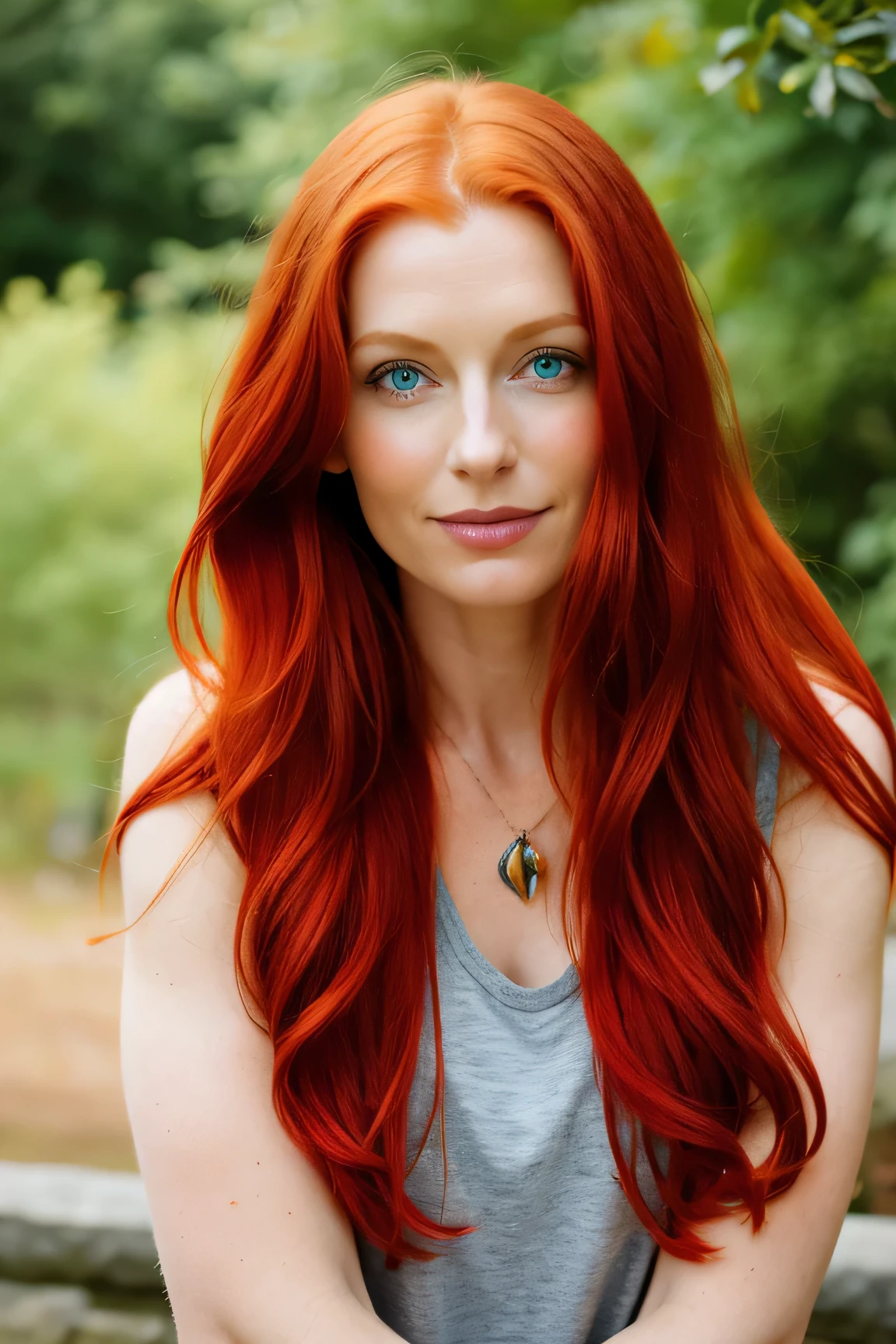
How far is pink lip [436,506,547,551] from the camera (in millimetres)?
1239

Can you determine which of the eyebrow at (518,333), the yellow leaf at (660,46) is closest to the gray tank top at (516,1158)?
the eyebrow at (518,333)

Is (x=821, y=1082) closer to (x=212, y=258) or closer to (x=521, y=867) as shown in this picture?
(x=521, y=867)

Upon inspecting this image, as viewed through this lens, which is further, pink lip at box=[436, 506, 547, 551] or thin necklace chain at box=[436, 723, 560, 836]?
thin necklace chain at box=[436, 723, 560, 836]

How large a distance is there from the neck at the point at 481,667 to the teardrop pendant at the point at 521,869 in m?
0.11

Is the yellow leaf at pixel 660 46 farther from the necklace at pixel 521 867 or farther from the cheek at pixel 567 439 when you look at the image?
the necklace at pixel 521 867

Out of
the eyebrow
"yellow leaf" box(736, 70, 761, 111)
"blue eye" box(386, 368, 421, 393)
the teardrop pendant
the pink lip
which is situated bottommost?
the teardrop pendant

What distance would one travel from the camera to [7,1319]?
2203 millimetres

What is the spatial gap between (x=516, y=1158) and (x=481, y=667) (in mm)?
506

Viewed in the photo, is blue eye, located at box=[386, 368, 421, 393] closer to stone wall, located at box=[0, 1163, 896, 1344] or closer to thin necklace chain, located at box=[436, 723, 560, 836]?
thin necklace chain, located at box=[436, 723, 560, 836]

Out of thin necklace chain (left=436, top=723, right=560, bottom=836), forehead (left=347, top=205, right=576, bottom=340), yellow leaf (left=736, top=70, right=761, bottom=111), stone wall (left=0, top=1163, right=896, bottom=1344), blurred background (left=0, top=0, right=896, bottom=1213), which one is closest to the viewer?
forehead (left=347, top=205, right=576, bottom=340)

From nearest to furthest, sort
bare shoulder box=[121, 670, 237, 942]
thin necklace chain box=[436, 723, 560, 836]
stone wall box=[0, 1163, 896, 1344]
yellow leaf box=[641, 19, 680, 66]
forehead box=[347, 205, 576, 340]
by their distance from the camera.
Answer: forehead box=[347, 205, 576, 340], bare shoulder box=[121, 670, 237, 942], thin necklace chain box=[436, 723, 560, 836], stone wall box=[0, 1163, 896, 1344], yellow leaf box=[641, 19, 680, 66]

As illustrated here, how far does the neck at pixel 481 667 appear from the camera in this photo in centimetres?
143

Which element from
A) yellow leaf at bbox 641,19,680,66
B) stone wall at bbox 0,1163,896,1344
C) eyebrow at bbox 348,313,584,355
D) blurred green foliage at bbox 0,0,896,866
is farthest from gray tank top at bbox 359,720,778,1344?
yellow leaf at bbox 641,19,680,66

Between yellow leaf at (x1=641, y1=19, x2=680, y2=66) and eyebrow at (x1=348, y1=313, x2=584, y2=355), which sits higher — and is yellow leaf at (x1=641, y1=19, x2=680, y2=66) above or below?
above
